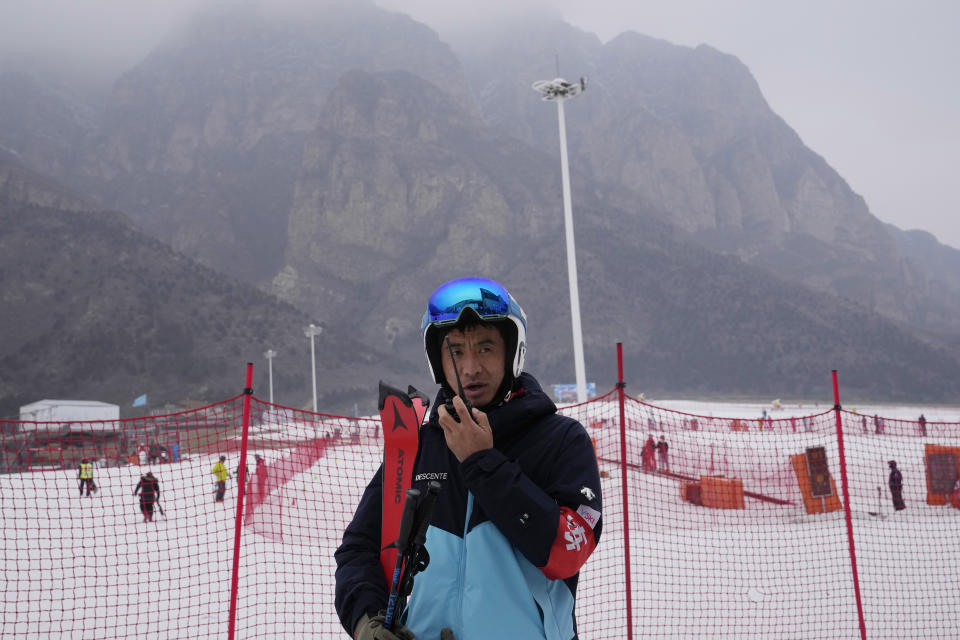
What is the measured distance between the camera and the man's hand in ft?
6.41

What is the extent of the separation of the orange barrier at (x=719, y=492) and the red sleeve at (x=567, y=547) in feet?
43.0

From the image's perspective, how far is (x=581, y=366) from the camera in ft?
71.7

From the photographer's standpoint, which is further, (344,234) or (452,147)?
(452,147)

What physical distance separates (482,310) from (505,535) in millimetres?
732

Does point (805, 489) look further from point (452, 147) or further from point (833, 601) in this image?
point (452, 147)

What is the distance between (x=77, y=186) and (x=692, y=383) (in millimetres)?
170843

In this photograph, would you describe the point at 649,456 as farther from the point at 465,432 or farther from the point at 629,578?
the point at 465,432

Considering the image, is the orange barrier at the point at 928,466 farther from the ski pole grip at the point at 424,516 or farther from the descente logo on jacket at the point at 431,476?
the ski pole grip at the point at 424,516

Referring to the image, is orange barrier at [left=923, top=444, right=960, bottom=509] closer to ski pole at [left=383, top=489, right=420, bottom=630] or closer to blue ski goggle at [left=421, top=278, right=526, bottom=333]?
blue ski goggle at [left=421, top=278, right=526, bottom=333]

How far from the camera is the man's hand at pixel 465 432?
1.96 metres

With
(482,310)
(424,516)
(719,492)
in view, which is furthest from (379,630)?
(719,492)

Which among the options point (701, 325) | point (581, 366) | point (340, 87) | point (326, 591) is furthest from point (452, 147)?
point (326, 591)

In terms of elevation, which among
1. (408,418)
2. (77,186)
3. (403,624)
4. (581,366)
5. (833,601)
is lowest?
(833,601)

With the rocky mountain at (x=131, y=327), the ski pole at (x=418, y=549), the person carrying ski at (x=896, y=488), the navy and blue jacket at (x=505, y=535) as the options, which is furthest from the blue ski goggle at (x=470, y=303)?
the rocky mountain at (x=131, y=327)
